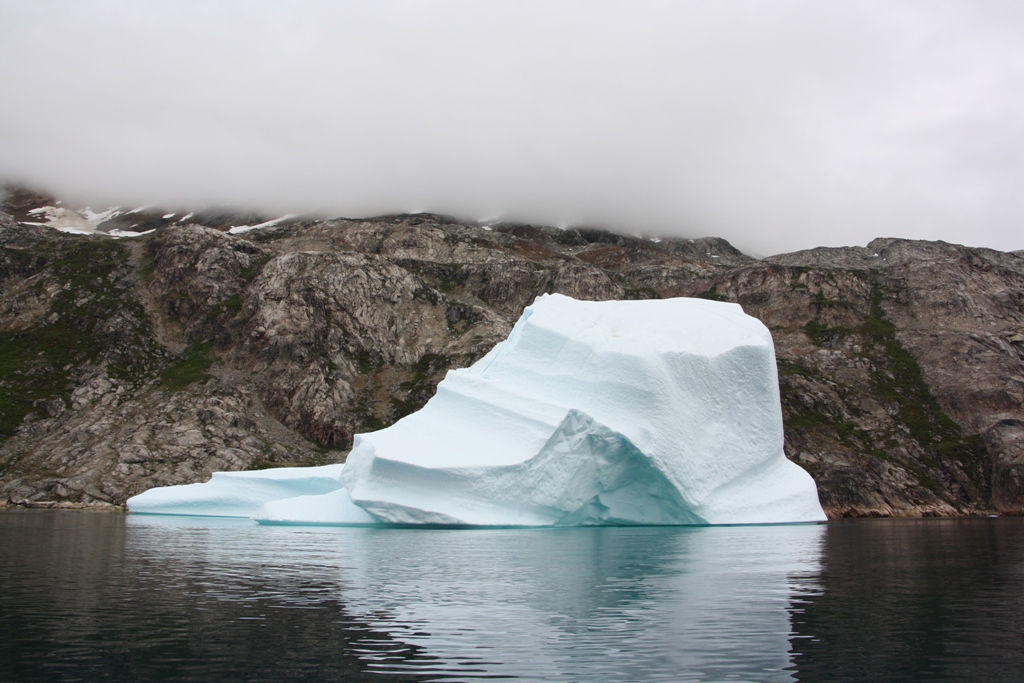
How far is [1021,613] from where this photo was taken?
1458 cm

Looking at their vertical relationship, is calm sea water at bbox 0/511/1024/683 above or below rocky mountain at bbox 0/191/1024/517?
below

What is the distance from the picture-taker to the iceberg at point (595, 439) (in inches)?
1284

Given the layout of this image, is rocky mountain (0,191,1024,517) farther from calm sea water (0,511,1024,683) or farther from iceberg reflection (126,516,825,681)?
calm sea water (0,511,1024,683)

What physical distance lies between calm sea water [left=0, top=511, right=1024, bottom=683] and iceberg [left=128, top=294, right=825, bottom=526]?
6.70 meters

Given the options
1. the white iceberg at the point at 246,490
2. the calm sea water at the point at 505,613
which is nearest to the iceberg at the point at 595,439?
the white iceberg at the point at 246,490

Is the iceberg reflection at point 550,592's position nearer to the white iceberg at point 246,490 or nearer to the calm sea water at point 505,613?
the calm sea water at point 505,613

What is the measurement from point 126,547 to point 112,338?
6191cm

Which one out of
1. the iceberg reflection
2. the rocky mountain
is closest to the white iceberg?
the iceberg reflection

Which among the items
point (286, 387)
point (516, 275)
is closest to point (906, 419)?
point (516, 275)

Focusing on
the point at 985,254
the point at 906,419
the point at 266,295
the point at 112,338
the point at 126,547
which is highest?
the point at 985,254

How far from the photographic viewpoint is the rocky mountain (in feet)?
216

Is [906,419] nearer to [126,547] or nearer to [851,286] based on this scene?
[851,286]

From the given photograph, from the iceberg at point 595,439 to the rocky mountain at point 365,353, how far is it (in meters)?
Result: 24.6

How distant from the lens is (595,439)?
34.8 m
